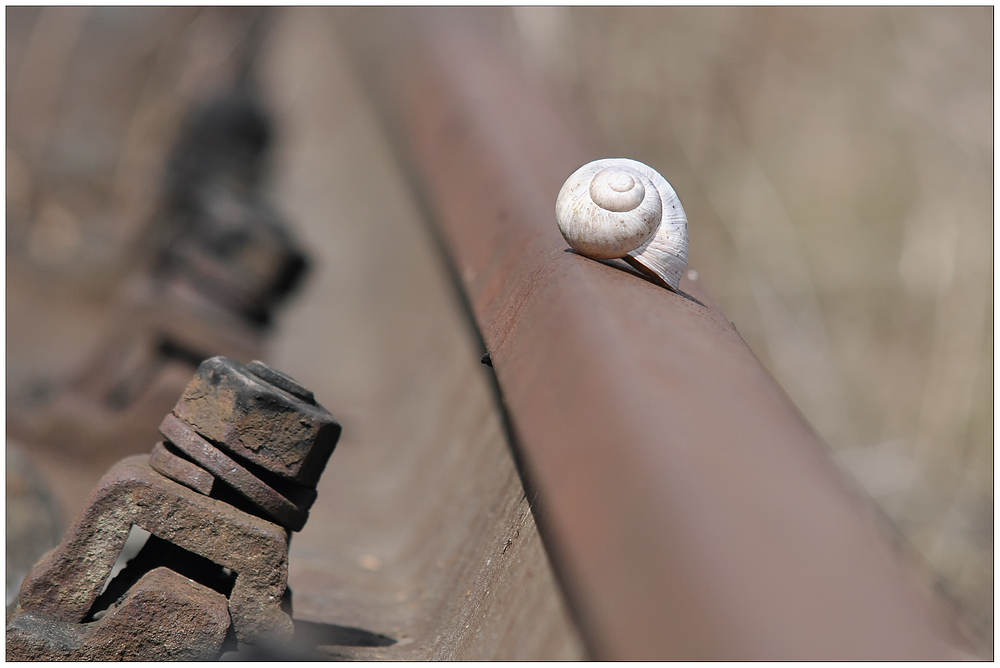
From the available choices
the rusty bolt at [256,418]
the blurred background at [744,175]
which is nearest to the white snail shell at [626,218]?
the rusty bolt at [256,418]

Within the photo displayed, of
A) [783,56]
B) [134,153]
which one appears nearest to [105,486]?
[134,153]

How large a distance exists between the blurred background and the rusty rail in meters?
2.08

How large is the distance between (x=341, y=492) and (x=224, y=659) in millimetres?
1278

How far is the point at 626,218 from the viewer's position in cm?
164

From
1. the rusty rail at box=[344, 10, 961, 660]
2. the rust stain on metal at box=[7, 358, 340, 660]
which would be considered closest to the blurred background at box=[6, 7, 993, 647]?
the rust stain on metal at box=[7, 358, 340, 660]

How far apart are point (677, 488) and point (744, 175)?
238 inches

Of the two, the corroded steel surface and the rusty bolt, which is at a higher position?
the rusty bolt

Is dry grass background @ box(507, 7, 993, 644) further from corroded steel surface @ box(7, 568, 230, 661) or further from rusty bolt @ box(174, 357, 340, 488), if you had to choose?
corroded steel surface @ box(7, 568, 230, 661)

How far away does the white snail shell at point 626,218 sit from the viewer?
5.37 feet

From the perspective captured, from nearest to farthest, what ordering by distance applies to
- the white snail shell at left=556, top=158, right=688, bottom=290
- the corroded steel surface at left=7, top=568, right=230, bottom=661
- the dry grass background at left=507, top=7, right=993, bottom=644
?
the corroded steel surface at left=7, top=568, right=230, bottom=661, the white snail shell at left=556, top=158, right=688, bottom=290, the dry grass background at left=507, top=7, right=993, bottom=644

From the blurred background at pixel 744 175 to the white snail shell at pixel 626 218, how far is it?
1870 mm

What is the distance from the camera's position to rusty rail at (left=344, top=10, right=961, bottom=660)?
2.85 feet

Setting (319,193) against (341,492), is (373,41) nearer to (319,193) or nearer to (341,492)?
(319,193)

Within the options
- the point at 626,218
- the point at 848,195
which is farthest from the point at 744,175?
the point at 626,218
